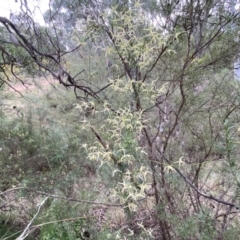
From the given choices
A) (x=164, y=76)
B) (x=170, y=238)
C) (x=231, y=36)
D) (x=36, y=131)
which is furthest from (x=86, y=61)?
(x=170, y=238)

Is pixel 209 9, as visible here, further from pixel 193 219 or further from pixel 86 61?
pixel 86 61

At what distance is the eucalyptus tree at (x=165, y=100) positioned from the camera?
1355 mm

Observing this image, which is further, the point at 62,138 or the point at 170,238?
the point at 62,138

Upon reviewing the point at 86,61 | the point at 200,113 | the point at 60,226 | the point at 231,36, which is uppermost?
the point at 86,61

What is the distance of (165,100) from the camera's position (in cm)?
179

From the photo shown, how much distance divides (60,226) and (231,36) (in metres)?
1.73

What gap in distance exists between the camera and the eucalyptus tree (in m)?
1.36

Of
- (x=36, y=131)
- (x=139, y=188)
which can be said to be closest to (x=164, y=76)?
(x=139, y=188)

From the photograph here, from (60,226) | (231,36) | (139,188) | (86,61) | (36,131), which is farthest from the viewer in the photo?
(86,61)

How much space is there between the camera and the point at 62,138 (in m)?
3.18

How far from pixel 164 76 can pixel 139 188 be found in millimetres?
894

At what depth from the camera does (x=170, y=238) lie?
1.84 m

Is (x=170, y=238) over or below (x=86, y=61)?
below

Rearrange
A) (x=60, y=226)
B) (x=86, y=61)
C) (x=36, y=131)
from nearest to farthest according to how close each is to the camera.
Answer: (x=60, y=226), (x=36, y=131), (x=86, y=61)
